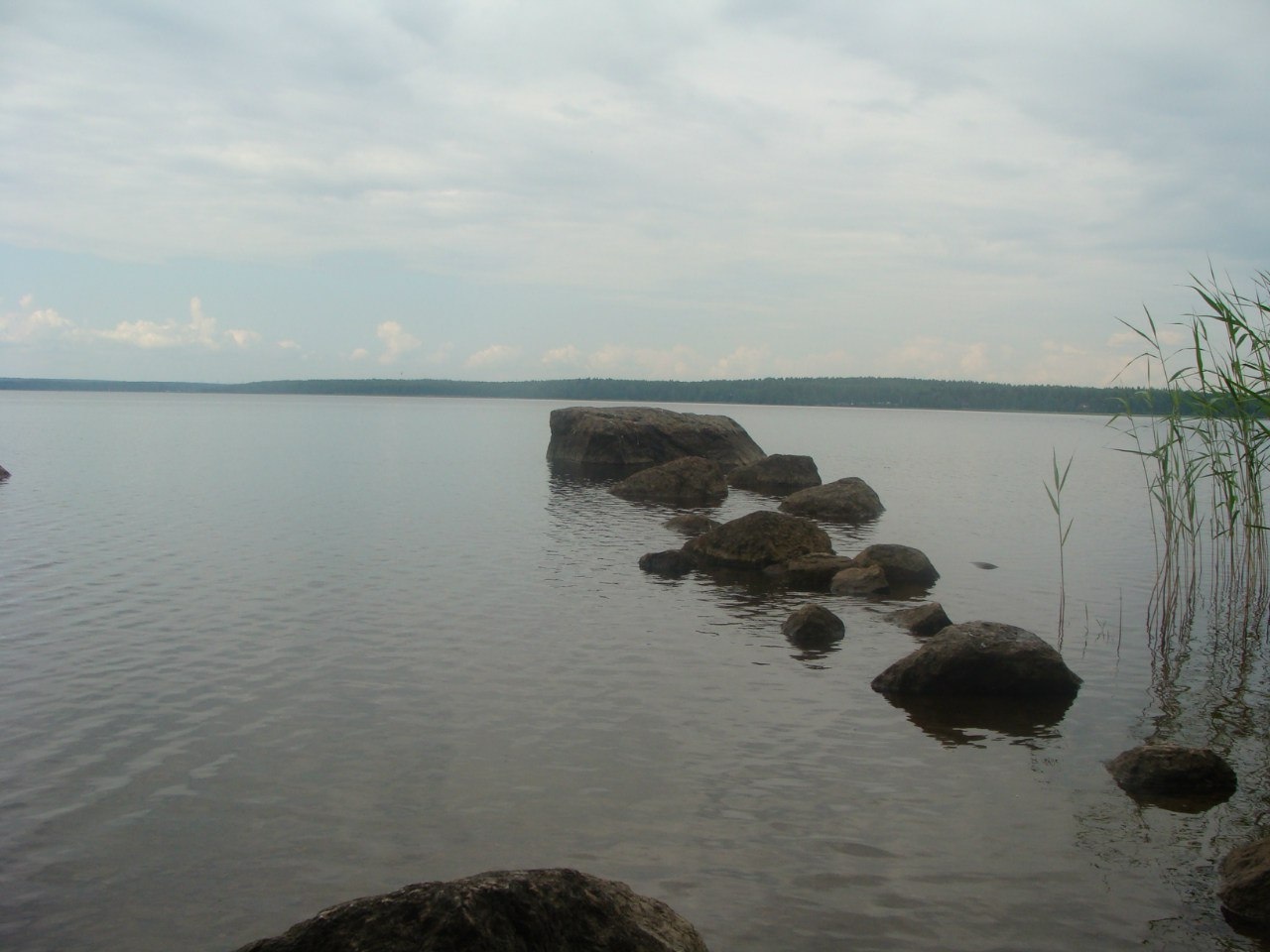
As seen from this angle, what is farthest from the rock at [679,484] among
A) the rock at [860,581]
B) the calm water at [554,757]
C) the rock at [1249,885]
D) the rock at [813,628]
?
the rock at [1249,885]

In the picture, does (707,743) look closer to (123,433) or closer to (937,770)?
(937,770)

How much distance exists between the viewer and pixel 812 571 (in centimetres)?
1730

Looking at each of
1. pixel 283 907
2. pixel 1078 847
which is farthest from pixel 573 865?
pixel 1078 847

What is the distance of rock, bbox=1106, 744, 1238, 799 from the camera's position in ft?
26.6

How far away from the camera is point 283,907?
597 centimetres

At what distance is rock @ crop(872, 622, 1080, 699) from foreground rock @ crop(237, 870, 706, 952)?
6.57 metres

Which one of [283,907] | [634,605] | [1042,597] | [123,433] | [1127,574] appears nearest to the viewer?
[283,907]

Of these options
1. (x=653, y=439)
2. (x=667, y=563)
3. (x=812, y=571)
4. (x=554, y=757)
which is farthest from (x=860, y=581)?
(x=653, y=439)

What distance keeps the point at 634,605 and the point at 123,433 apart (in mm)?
58192

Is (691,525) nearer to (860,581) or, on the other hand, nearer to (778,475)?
(860,581)

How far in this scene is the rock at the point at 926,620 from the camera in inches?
533

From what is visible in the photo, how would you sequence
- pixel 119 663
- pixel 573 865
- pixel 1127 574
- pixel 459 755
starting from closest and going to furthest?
pixel 573 865 → pixel 459 755 → pixel 119 663 → pixel 1127 574

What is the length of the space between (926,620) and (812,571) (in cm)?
379

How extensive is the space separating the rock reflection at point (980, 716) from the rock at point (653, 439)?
28932 millimetres
